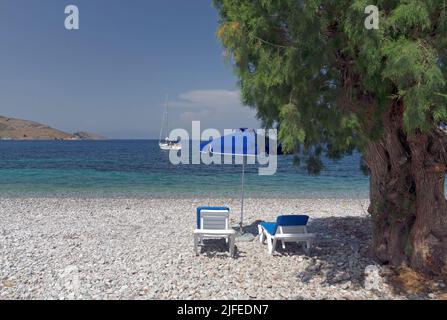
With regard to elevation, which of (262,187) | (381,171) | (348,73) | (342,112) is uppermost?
(348,73)

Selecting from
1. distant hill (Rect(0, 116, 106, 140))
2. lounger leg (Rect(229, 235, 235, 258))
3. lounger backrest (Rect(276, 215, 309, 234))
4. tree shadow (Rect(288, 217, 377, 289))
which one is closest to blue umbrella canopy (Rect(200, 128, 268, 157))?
lounger backrest (Rect(276, 215, 309, 234))

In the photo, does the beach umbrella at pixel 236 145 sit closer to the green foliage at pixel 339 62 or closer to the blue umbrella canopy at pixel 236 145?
the blue umbrella canopy at pixel 236 145

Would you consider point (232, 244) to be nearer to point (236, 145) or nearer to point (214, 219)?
point (214, 219)

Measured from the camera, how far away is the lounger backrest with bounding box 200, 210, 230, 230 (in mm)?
6781

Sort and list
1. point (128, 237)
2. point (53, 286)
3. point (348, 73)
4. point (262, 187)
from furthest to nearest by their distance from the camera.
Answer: point (262, 187) → point (128, 237) → point (53, 286) → point (348, 73)

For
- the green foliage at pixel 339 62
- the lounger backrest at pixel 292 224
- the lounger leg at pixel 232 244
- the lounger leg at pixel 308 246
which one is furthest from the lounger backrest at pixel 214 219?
the green foliage at pixel 339 62

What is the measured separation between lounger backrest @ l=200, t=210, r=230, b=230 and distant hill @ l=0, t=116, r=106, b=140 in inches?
6132

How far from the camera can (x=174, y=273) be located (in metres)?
5.08

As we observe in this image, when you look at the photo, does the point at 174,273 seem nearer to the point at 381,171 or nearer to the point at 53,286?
the point at 53,286

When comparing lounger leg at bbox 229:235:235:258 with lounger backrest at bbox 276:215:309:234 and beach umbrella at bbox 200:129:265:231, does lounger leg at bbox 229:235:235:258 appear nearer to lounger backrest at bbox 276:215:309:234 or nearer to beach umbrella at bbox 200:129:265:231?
lounger backrest at bbox 276:215:309:234

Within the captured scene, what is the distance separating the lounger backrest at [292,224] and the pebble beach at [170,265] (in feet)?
1.46

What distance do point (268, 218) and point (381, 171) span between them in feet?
16.5

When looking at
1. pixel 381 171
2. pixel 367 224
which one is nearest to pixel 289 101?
pixel 381 171

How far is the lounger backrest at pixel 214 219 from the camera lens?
22.2ft
